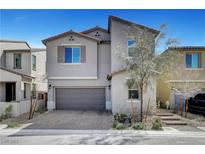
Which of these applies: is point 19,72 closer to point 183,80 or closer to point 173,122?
point 173,122

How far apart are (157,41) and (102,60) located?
22.2 feet

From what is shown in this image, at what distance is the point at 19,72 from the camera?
20.0 meters

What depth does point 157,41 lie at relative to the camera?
12.6 metres

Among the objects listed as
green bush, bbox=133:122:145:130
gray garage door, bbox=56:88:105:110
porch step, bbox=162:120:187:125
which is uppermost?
gray garage door, bbox=56:88:105:110

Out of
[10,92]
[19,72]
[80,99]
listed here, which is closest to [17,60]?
[19,72]

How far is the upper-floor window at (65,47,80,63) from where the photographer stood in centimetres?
1803

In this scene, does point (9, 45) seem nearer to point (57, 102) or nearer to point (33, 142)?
point (57, 102)

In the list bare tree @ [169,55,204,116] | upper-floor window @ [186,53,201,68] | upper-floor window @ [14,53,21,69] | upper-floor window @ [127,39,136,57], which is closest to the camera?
upper-floor window @ [127,39,136,57]

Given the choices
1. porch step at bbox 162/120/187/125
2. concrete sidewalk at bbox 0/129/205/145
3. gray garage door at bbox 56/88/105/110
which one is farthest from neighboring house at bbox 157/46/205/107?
concrete sidewalk at bbox 0/129/205/145

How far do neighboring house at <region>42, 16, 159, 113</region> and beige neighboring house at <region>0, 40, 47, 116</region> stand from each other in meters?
2.46

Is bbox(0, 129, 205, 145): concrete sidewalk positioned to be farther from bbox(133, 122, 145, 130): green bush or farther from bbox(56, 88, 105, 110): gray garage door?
bbox(56, 88, 105, 110): gray garage door

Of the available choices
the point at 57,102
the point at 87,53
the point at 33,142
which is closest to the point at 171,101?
the point at 87,53

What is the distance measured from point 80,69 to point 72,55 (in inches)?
56.8
